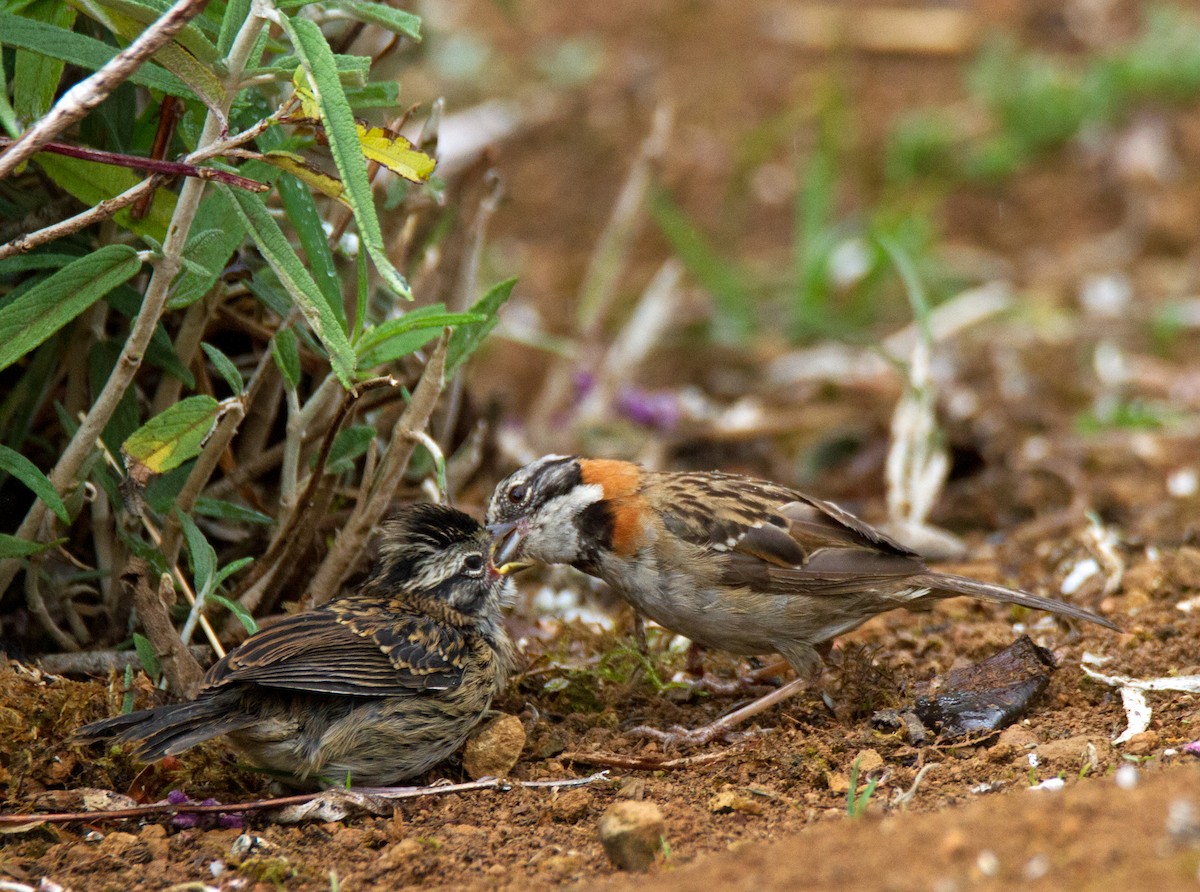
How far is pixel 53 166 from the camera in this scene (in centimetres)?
448

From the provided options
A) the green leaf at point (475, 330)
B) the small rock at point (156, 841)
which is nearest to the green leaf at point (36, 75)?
the green leaf at point (475, 330)

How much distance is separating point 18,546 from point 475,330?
1.68 metres

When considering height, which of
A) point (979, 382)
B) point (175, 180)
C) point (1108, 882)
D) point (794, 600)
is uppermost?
point (175, 180)

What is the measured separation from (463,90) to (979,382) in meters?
5.01

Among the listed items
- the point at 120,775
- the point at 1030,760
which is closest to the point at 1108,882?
the point at 1030,760

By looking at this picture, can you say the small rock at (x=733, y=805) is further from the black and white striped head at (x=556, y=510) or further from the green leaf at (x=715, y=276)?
the green leaf at (x=715, y=276)

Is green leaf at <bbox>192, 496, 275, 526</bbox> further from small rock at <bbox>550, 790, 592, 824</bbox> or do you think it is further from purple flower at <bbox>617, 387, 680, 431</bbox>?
purple flower at <bbox>617, 387, 680, 431</bbox>

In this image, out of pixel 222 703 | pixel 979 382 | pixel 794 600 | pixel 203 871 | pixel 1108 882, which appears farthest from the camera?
pixel 979 382

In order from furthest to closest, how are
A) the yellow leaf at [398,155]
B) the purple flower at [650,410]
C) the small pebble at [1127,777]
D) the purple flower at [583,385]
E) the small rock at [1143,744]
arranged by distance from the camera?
the purple flower at [583,385], the purple flower at [650,410], the small rock at [1143,744], the yellow leaf at [398,155], the small pebble at [1127,777]

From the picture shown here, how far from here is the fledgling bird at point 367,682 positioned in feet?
14.3

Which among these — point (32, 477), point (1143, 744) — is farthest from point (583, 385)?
point (1143, 744)

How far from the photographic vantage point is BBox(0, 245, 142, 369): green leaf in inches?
167

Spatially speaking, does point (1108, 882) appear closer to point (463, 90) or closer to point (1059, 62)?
point (463, 90)

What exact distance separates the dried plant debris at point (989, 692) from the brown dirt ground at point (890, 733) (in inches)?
3.4
